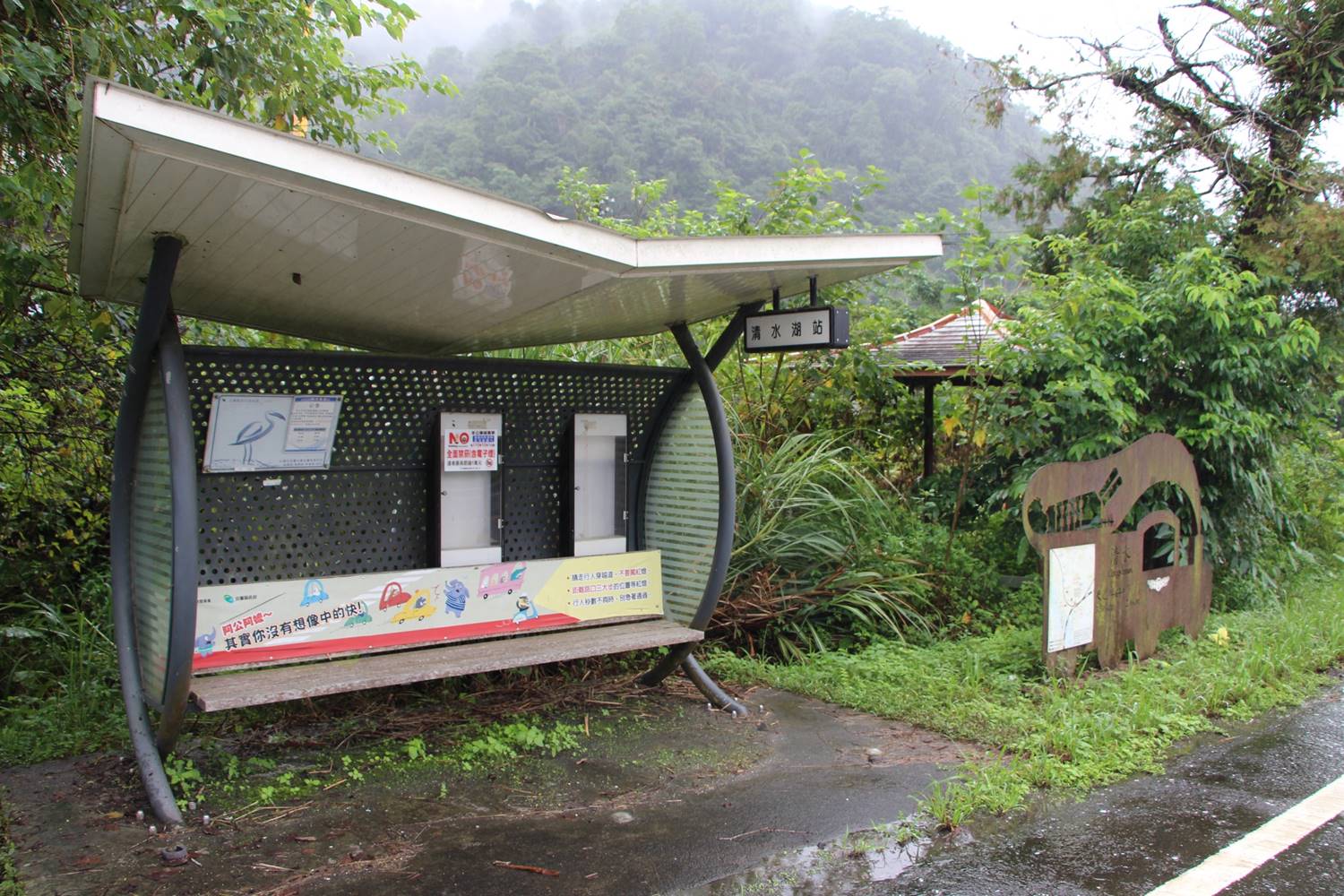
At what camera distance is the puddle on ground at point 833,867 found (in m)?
3.52


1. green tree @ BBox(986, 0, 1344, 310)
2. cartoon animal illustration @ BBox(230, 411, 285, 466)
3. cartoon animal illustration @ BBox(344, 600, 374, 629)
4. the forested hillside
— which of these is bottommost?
cartoon animal illustration @ BBox(344, 600, 374, 629)

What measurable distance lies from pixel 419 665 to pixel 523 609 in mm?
845

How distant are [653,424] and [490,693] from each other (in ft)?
6.13

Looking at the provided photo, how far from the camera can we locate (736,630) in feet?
23.5

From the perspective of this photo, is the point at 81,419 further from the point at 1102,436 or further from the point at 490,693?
the point at 1102,436

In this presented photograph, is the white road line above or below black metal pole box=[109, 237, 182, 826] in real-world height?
below

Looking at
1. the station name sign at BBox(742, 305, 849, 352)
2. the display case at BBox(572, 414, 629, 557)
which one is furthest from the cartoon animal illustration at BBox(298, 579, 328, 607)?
the station name sign at BBox(742, 305, 849, 352)

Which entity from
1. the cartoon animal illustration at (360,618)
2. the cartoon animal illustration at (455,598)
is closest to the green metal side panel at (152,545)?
the cartoon animal illustration at (360,618)

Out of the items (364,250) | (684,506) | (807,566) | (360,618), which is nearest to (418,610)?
(360,618)

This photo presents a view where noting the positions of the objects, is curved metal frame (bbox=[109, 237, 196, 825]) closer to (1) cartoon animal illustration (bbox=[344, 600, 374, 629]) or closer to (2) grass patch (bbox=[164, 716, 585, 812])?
(2) grass patch (bbox=[164, 716, 585, 812])

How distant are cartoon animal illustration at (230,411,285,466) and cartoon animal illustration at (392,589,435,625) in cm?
101

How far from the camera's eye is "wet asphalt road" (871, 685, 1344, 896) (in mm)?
3566

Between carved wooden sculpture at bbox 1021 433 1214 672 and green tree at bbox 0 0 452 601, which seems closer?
green tree at bbox 0 0 452 601

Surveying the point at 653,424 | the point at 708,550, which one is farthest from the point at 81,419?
the point at 708,550
